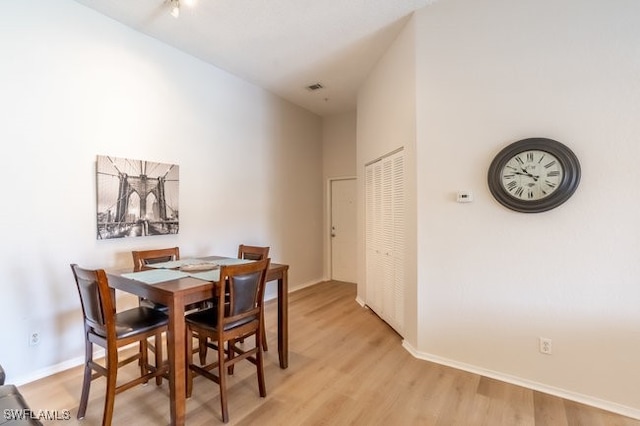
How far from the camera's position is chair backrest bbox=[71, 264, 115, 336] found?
180cm

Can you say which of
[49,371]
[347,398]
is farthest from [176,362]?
[49,371]

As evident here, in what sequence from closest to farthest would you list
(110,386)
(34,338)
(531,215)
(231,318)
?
(110,386) → (231,318) → (531,215) → (34,338)

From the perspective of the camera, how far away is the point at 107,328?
6.00 ft

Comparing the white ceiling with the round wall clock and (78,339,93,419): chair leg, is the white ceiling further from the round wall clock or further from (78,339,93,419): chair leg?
(78,339,93,419): chair leg

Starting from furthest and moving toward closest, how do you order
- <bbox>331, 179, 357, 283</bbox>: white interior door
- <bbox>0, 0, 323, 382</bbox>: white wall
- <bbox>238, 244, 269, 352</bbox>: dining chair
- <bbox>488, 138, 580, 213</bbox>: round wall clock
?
<bbox>331, 179, 357, 283</bbox>: white interior door, <bbox>238, 244, 269, 352</bbox>: dining chair, <bbox>0, 0, 323, 382</bbox>: white wall, <bbox>488, 138, 580, 213</bbox>: round wall clock

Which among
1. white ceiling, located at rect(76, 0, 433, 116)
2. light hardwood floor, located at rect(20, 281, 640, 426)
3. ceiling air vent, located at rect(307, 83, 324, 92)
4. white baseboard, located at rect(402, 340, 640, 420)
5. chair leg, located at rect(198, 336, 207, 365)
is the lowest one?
light hardwood floor, located at rect(20, 281, 640, 426)

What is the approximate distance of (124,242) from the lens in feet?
10.1

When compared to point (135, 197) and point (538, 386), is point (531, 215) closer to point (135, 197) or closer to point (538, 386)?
point (538, 386)

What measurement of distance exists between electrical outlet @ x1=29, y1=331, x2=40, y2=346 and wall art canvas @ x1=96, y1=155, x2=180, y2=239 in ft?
2.85

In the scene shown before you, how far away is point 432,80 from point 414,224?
4.22ft

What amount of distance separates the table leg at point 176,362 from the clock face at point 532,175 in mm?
2460

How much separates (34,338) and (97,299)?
1288 mm

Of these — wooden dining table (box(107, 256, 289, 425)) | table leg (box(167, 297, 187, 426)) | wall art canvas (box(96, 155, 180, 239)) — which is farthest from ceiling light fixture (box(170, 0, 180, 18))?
table leg (box(167, 297, 187, 426))

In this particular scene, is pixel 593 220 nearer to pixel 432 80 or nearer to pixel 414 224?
pixel 414 224
